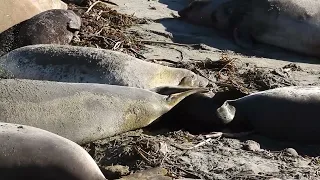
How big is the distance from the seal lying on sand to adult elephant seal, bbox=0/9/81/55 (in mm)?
1925

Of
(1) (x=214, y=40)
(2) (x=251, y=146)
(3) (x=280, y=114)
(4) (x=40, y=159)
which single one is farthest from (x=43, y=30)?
(4) (x=40, y=159)

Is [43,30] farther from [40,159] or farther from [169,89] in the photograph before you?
[40,159]

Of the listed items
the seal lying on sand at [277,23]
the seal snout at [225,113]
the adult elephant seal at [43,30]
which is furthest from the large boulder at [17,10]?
the seal snout at [225,113]

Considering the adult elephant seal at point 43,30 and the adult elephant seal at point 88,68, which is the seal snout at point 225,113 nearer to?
the adult elephant seal at point 88,68

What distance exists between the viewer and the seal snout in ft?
16.8

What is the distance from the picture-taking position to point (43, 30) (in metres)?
6.78

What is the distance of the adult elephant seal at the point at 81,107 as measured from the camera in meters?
4.50

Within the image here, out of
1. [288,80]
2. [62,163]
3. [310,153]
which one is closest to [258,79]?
[288,80]

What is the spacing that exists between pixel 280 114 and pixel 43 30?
8.55 feet

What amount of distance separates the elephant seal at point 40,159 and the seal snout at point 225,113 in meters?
1.47

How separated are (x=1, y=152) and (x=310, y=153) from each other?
2.13 meters

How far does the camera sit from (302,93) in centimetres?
532

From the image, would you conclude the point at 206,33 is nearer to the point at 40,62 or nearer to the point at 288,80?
the point at 288,80

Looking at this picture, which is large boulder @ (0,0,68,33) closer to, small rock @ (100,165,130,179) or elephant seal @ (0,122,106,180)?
small rock @ (100,165,130,179)
